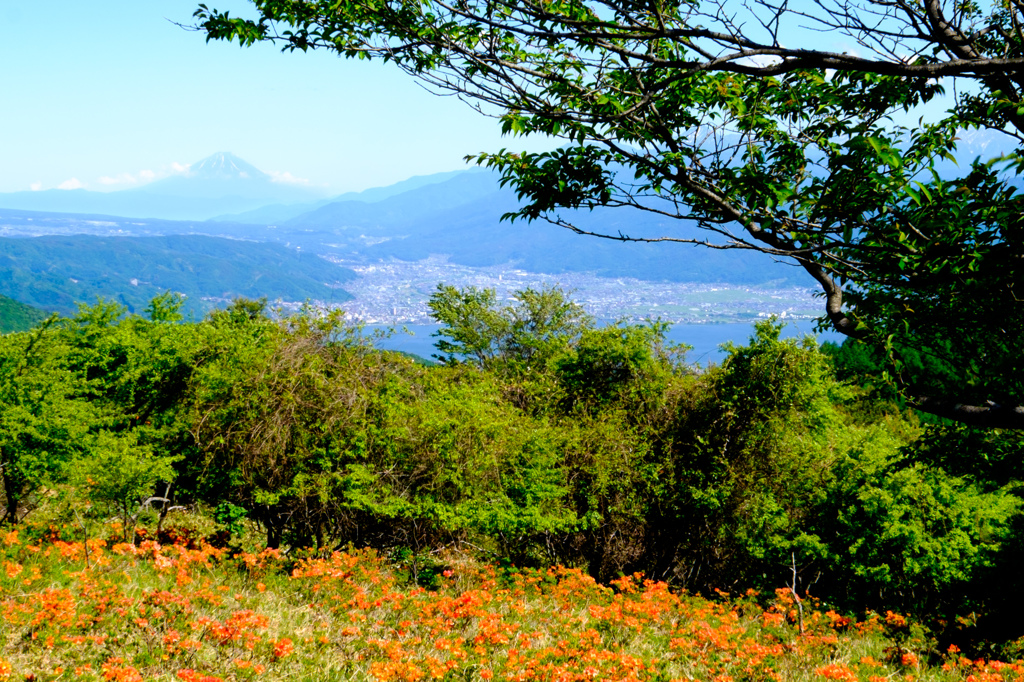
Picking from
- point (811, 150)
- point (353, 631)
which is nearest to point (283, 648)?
point (353, 631)

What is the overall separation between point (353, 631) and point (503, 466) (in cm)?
738

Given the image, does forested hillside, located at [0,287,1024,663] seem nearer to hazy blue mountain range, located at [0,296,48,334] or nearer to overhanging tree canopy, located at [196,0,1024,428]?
overhanging tree canopy, located at [196,0,1024,428]

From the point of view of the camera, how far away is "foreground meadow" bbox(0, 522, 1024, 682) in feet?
19.1

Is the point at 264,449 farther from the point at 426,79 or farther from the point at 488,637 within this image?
the point at 426,79

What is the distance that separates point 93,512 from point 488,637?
359 inches

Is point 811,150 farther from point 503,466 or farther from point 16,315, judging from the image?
point 16,315

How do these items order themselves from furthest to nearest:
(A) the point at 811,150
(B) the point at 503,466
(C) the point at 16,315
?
(C) the point at 16,315
(B) the point at 503,466
(A) the point at 811,150

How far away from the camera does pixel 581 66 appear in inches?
162

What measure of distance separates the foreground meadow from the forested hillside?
2.23 m

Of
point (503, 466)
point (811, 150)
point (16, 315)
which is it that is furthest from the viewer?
point (16, 315)

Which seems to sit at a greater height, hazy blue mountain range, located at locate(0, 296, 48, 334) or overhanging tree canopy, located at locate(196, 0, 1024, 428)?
overhanging tree canopy, located at locate(196, 0, 1024, 428)

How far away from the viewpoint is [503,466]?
14.0 meters

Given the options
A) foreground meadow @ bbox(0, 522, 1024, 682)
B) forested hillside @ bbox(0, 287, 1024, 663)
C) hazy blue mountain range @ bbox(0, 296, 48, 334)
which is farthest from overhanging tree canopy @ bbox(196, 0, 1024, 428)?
hazy blue mountain range @ bbox(0, 296, 48, 334)

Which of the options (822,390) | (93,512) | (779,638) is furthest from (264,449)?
(822,390)
